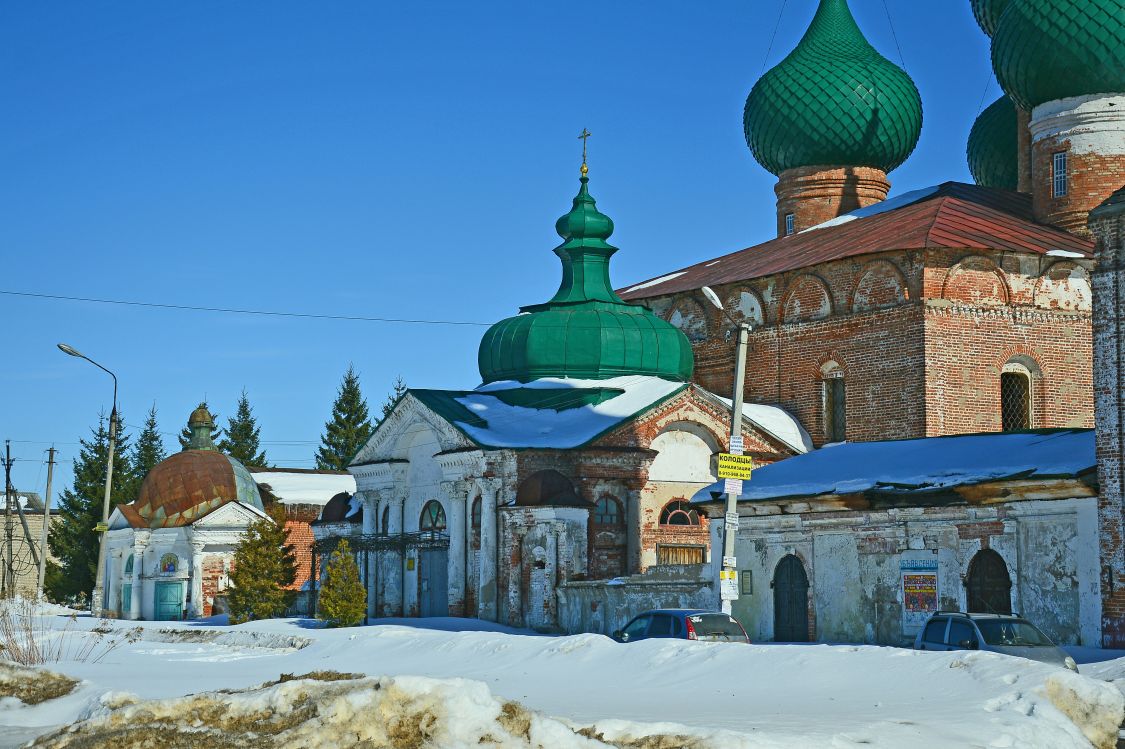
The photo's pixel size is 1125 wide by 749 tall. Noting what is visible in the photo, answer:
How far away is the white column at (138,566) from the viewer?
130ft

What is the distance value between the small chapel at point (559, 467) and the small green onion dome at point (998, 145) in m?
8.89

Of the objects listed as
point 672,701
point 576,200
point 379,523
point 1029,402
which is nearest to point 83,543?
point 379,523

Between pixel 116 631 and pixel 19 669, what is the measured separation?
46.1ft

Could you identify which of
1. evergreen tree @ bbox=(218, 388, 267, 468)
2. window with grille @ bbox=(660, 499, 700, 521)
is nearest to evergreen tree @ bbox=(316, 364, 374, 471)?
evergreen tree @ bbox=(218, 388, 267, 468)

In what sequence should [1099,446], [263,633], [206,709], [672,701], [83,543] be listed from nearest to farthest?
[206,709] → [672,701] → [1099,446] → [263,633] → [83,543]

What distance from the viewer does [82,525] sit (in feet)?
166

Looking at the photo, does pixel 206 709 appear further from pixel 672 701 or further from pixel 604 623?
pixel 604 623

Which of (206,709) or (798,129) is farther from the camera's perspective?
(798,129)

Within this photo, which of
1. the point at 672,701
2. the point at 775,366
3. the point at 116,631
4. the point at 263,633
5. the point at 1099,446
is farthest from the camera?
the point at 775,366

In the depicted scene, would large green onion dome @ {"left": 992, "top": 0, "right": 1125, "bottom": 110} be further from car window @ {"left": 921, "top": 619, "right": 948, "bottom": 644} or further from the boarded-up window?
car window @ {"left": 921, "top": 619, "right": 948, "bottom": 644}

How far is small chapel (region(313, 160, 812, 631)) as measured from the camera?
2956 centimetres

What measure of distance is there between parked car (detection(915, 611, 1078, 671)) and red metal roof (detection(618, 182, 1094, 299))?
14.2 meters

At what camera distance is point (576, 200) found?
36.5m

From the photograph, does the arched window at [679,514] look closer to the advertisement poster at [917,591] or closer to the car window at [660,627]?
the advertisement poster at [917,591]
